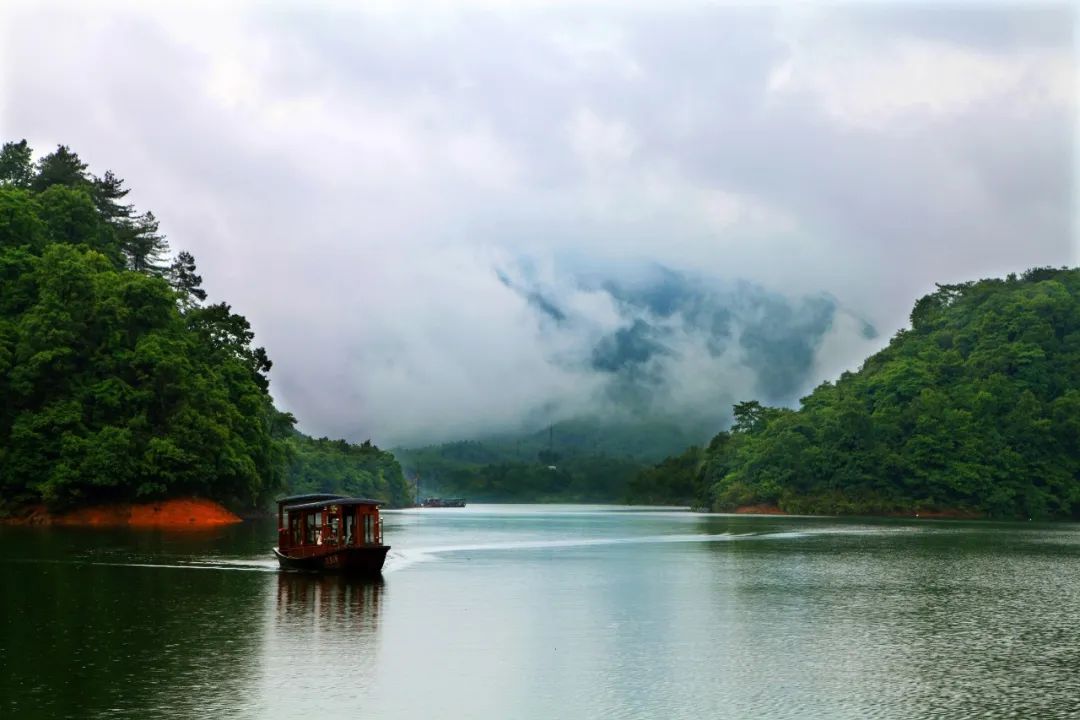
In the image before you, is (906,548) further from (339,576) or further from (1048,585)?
(339,576)

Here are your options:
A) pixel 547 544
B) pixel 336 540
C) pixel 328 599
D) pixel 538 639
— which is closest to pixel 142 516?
pixel 547 544

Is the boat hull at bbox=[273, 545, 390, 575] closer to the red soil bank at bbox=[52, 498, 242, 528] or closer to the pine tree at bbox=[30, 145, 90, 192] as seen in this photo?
the red soil bank at bbox=[52, 498, 242, 528]

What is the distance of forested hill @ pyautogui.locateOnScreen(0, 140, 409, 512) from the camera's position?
9825cm

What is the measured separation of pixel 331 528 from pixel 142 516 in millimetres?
54351

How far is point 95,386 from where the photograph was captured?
103 meters

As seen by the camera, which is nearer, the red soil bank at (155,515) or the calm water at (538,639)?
the calm water at (538,639)

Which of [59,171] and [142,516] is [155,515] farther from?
[59,171]

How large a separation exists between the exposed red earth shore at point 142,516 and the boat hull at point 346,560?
2073 inches

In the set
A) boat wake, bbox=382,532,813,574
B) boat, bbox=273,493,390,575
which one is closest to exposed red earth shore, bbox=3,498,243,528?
boat wake, bbox=382,532,813,574

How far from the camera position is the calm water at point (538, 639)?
2445 centimetres

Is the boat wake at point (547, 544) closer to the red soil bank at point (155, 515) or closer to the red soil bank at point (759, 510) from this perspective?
the red soil bank at point (155, 515)

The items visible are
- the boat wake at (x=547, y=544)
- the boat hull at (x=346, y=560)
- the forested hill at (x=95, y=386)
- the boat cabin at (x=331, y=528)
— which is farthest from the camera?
the forested hill at (x=95, y=386)

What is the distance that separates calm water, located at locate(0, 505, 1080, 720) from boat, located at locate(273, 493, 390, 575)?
157cm

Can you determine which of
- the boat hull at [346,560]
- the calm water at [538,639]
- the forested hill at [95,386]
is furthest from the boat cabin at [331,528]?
the forested hill at [95,386]
